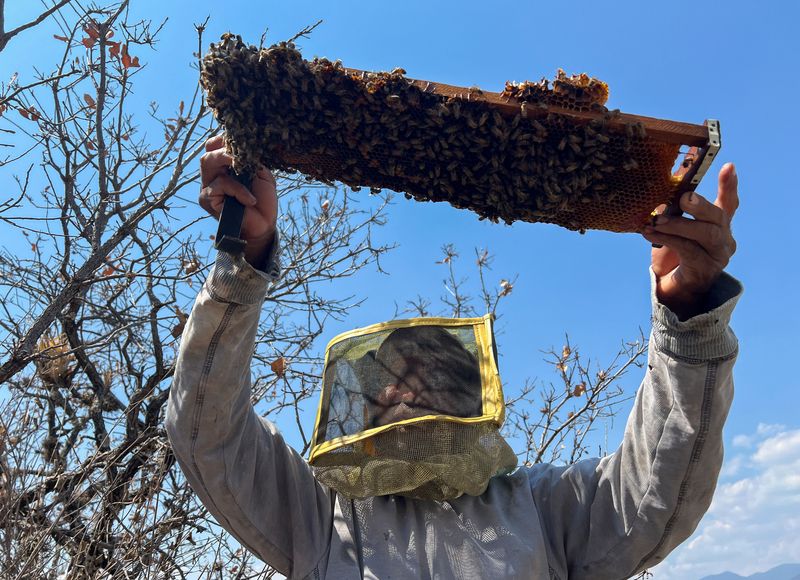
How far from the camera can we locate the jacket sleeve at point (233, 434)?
7.58ft

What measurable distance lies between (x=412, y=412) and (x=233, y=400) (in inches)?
26.1

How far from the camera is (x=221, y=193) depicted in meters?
2.31

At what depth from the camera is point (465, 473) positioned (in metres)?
2.47

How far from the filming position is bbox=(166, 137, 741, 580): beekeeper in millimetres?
2240

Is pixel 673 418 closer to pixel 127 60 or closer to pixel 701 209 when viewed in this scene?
pixel 701 209

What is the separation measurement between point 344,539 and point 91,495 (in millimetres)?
3597

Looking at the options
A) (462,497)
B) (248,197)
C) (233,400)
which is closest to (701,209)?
(462,497)

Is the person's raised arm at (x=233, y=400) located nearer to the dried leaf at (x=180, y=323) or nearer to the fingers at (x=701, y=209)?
the fingers at (x=701, y=209)

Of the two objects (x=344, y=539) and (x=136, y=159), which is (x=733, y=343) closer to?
(x=344, y=539)

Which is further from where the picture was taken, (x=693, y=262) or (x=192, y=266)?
(x=192, y=266)

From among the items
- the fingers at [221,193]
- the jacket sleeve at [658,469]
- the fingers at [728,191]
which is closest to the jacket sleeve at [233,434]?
the fingers at [221,193]

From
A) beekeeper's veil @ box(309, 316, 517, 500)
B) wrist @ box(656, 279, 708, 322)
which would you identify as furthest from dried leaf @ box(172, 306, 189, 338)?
wrist @ box(656, 279, 708, 322)

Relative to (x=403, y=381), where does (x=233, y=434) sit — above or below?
below

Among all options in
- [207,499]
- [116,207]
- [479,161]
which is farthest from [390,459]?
[116,207]
